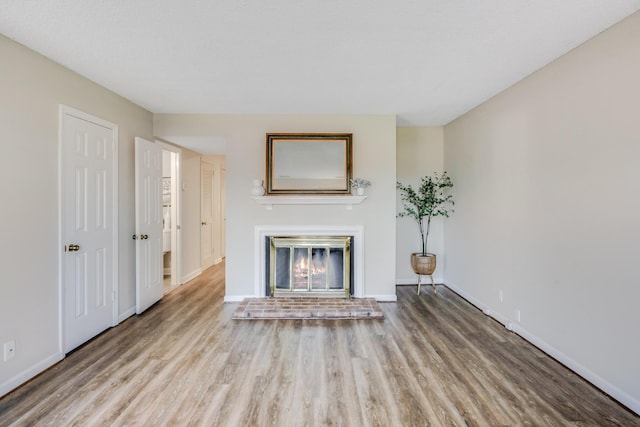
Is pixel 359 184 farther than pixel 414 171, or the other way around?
pixel 414 171

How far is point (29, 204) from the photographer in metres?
2.23

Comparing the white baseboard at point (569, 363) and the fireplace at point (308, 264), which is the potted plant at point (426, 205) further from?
the fireplace at point (308, 264)

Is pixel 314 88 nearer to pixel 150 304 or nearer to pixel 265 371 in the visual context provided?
pixel 265 371

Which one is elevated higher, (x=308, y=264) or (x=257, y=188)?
(x=257, y=188)

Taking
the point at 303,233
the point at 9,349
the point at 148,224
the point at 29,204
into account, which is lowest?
the point at 9,349

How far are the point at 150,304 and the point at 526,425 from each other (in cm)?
394

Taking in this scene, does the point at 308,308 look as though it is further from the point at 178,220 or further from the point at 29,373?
the point at 178,220

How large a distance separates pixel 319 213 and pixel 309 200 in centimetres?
23

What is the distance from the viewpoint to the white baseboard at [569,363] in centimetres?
191

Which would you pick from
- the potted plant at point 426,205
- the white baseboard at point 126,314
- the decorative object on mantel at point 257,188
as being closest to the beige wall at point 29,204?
the white baseboard at point 126,314

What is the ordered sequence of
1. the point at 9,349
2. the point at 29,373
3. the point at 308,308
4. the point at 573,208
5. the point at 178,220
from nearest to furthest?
the point at 9,349, the point at 29,373, the point at 573,208, the point at 308,308, the point at 178,220

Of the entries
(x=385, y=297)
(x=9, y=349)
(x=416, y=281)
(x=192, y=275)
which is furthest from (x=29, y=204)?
(x=416, y=281)

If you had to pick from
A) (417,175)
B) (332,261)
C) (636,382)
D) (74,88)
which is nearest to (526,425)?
(636,382)

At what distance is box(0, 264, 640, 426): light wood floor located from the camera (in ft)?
6.00
